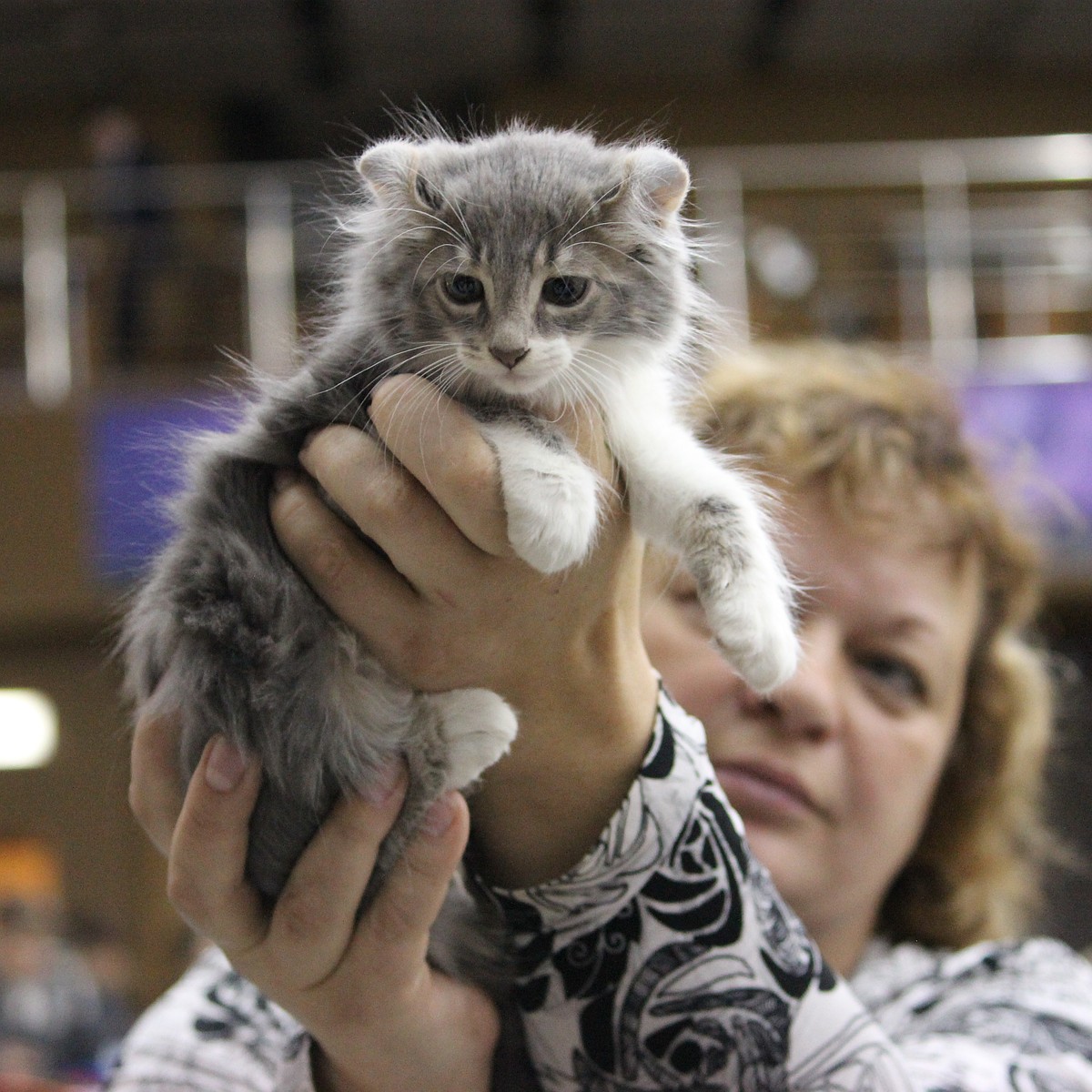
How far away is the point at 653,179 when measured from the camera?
4.31ft

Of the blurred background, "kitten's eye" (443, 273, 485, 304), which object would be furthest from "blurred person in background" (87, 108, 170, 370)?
"kitten's eye" (443, 273, 485, 304)

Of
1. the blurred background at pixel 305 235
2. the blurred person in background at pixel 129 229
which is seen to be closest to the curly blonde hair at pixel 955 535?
the blurred background at pixel 305 235

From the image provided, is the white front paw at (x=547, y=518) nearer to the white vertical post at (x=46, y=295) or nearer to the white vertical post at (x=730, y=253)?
the white vertical post at (x=730, y=253)

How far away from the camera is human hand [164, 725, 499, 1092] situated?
115 centimetres

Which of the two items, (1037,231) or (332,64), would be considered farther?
(332,64)

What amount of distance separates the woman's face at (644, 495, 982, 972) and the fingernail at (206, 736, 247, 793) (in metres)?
0.56

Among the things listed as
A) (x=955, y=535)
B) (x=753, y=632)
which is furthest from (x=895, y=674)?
(x=753, y=632)

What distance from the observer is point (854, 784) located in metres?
1.59

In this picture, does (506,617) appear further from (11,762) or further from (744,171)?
(744,171)

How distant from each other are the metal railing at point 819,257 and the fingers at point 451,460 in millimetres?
4897

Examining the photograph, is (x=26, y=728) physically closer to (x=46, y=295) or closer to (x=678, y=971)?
(x=46, y=295)

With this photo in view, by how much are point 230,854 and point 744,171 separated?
7.06m

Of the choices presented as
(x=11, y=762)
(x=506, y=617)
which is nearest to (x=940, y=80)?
(x=11, y=762)

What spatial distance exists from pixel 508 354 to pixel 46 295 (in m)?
6.36
